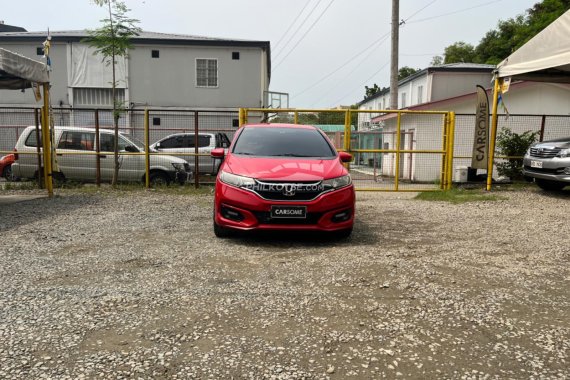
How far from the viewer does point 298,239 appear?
19.4 feet

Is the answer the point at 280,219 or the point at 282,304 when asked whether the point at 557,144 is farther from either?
the point at 282,304

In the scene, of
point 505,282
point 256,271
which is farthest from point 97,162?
point 505,282

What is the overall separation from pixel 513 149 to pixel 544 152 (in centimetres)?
229

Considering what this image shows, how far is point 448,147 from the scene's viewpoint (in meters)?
11.0

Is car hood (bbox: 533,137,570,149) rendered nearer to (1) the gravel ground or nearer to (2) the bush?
(2) the bush

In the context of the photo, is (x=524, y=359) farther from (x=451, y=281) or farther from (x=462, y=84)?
(x=462, y=84)

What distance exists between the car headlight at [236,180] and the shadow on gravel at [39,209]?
3.39m

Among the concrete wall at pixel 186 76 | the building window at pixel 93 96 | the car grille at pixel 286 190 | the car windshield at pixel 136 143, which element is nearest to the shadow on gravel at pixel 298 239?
the car grille at pixel 286 190

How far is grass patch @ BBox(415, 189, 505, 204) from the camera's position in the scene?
9.65m

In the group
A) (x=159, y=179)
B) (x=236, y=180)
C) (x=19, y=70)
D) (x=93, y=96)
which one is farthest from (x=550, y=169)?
(x=93, y=96)

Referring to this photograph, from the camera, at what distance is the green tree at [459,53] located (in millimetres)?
47906

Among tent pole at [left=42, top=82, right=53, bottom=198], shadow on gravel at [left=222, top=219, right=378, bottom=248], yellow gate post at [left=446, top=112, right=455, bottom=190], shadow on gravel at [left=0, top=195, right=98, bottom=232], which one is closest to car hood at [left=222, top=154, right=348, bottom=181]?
shadow on gravel at [left=222, top=219, right=378, bottom=248]

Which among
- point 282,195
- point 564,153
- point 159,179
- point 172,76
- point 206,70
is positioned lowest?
point 159,179

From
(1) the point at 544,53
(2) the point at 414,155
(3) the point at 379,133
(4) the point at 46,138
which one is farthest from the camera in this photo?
(2) the point at 414,155
